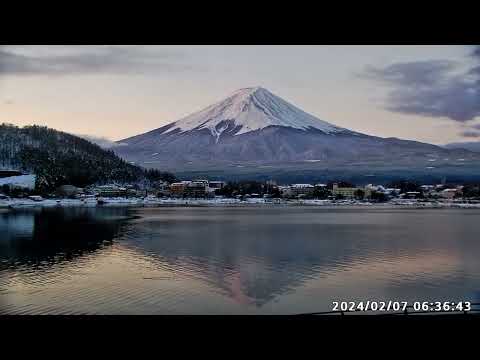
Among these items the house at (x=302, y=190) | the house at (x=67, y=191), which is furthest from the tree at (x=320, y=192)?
the house at (x=67, y=191)

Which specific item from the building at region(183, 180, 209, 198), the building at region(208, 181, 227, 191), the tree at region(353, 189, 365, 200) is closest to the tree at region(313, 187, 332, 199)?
the tree at region(353, 189, 365, 200)

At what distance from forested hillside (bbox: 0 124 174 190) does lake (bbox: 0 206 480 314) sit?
338cm

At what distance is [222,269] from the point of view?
6.56m

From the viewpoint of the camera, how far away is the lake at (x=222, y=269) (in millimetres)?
4801

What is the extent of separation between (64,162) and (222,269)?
448 inches

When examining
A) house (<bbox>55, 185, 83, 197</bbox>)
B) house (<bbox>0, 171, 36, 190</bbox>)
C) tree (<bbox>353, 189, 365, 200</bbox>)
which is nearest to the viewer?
house (<bbox>0, 171, 36, 190</bbox>)

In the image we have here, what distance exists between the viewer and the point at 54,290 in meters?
5.15

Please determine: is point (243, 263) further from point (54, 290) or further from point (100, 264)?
point (54, 290)

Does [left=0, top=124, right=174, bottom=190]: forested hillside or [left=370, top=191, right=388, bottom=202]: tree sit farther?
[left=370, top=191, right=388, bottom=202]: tree

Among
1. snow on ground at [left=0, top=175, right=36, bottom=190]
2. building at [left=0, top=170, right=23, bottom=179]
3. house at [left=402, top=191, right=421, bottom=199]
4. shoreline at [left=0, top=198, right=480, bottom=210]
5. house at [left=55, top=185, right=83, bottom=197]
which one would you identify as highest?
building at [left=0, top=170, right=23, bottom=179]

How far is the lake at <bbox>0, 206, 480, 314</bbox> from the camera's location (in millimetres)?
4801

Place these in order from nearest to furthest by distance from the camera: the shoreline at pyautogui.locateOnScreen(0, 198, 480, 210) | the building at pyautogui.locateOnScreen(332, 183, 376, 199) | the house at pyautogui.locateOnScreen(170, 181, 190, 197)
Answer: the shoreline at pyautogui.locateOnScreen(0, 198, 480, 210), the house at pyautogui.locateOnScreen(170, 181, 190, 197), the building at pyautogui.locateOnScreen(332, 183, 376, 199)

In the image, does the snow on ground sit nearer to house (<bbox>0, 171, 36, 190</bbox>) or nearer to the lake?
house (<bbox>0, 171, 36, 190</bbox>)
